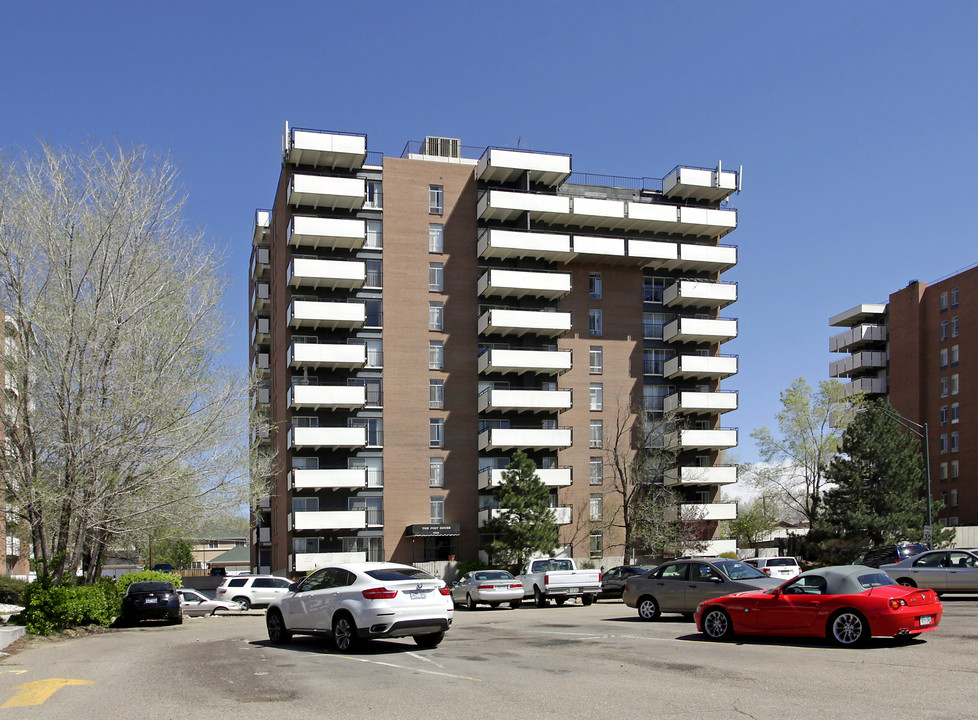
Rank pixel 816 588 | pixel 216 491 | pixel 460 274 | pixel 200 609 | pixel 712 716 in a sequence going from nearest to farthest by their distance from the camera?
1. pixel 712 716
2. pixel 816 588
3. pixel 216 491
4. pixel 200 609
5. pixel 460 274

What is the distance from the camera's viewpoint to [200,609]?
39688mm

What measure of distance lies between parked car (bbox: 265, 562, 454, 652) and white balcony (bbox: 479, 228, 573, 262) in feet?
144

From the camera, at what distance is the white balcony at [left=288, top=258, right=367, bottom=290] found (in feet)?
190

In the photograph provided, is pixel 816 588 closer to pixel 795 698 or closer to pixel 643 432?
pixel 795 698

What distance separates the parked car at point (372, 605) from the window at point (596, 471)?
Answer: 46112 millimetres

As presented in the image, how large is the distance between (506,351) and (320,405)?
12014mm

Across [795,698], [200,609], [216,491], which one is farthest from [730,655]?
[200,609]

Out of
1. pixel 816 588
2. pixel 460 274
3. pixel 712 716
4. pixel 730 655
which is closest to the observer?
pixel 712 716

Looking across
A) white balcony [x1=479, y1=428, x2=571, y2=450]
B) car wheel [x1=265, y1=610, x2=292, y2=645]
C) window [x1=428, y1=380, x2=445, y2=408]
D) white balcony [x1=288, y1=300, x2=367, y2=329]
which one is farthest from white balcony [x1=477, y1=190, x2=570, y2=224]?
car wheel [x1=265, y1=610, x2=292, y2=645]

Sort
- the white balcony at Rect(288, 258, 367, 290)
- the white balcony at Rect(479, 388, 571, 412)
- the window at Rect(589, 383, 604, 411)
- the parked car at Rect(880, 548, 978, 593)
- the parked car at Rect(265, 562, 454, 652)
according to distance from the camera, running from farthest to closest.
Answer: the window at Rect(589, 383, 604, 411)
the white balcony at Rect(479, 388, 571, 412)
the white balcony at Rect(288, 258, 367, 290)
the parked car at Rect(880, 548, 978, 593)
the parked car at Rect(265, 562, 454, 652)

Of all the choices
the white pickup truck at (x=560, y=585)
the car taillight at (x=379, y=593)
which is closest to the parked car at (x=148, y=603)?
the white pickup truck at (x=560, y=585)

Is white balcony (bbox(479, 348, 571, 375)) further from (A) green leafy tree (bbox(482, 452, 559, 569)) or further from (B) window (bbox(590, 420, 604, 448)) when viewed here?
(A) green leafy tree (bbox(482, 452, 559, 569))

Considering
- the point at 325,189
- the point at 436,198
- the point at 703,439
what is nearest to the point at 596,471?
the point at 703,439

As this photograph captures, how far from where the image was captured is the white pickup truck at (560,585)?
124 ft
